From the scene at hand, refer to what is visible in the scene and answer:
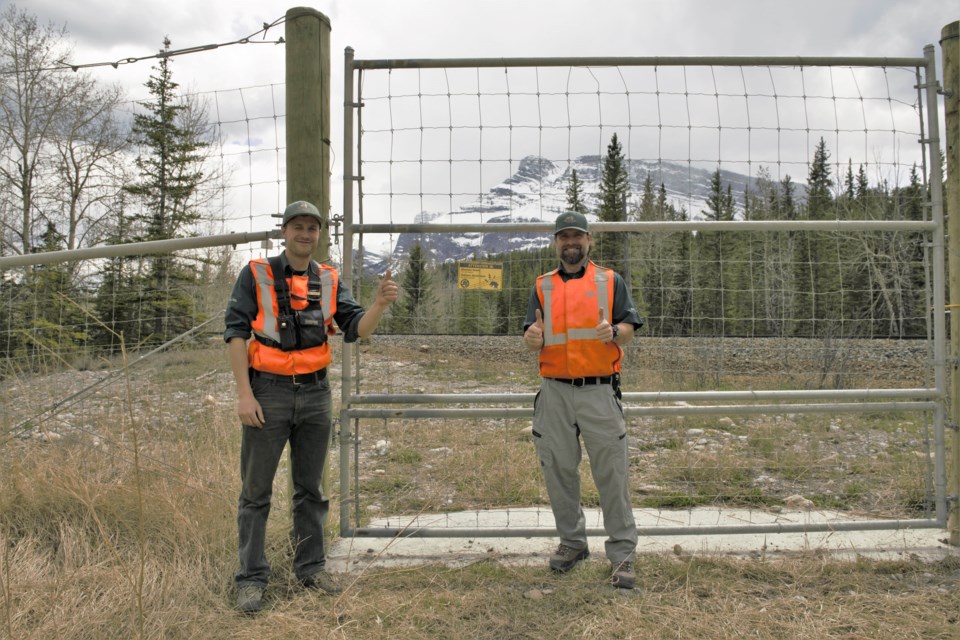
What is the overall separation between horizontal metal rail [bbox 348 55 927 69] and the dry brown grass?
9.22 feet

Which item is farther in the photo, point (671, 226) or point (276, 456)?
point (671, 226)

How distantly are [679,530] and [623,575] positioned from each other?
87 cm

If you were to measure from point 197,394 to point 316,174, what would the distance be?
2.88 meters

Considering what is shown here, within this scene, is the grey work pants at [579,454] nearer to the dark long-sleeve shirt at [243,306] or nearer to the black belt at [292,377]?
the black belt at [292,377]

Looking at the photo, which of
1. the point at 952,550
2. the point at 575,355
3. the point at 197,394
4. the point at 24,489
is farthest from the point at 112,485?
the point at 952,550

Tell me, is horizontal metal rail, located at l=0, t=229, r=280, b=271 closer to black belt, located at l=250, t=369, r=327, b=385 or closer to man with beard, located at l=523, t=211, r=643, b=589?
black belt, located at l=250, t=369, r=327, b=385

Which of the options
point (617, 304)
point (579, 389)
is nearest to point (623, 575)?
point (579, 389)

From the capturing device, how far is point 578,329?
3490 millimetres

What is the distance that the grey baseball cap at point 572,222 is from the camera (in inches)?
138

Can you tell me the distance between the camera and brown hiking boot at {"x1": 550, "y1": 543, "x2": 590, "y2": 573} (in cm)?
359

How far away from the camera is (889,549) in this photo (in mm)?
3875

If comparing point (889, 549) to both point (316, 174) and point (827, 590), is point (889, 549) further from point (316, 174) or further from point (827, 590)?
point (316, 174)

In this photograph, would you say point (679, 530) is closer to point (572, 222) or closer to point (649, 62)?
point (572, 222)

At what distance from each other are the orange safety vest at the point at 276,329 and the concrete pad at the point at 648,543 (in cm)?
121
